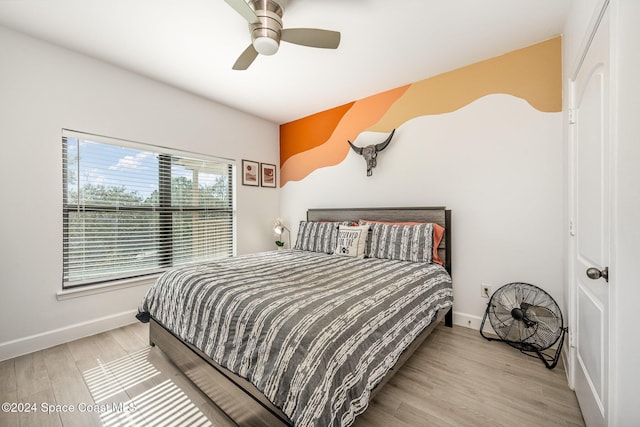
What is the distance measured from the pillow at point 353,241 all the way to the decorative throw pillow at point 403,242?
0.33 feet

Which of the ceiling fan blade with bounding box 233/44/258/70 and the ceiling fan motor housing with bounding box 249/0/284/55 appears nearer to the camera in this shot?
the ceiling fan motor housing with bounding box 249/0/284/55

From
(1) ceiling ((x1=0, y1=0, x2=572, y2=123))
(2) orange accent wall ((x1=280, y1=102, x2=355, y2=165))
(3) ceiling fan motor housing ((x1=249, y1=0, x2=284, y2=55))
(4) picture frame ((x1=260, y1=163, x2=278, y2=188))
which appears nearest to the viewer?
(3) ceiling fan motor housing ((x1=249, y1=0, x2=284, y2=55))

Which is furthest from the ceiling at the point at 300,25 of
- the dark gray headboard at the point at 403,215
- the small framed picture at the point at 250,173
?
the dark gray headboard at the point at 403,215

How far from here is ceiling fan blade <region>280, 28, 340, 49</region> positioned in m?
1.77

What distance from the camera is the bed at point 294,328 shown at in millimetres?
1071

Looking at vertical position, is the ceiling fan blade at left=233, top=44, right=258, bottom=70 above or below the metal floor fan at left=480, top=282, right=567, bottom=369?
above

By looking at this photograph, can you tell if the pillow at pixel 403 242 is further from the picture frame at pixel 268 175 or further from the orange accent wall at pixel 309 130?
the picture frame at pixel 268 175

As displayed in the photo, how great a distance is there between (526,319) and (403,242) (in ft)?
3.75

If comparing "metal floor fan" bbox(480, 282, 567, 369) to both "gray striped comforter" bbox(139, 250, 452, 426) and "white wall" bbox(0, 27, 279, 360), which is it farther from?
"white wall" bbox(0, 27, 279, 360)

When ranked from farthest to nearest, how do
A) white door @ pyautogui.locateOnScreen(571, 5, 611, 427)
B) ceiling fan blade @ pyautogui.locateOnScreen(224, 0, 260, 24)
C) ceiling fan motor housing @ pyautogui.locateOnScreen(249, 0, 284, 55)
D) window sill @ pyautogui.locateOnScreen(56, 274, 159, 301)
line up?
window sill @ pyautogui.locateOnScreen(56, 274, 159, 301)
ceiling fan motor housing @ pyautogui.locateOnScreen(249, 0, 284, 55)
ceiling fan blade @ pyautogui.locateOnScreen(224, 0, 260, 24)
white door @ pyautogui.locateOnScreen(571, 5, 611, 427)

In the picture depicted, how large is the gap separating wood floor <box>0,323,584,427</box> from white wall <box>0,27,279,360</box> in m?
0.32

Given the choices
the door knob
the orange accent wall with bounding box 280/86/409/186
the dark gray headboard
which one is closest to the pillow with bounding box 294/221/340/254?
the dark gray headboard

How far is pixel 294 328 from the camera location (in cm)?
116

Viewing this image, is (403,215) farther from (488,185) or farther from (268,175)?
(268,175)
